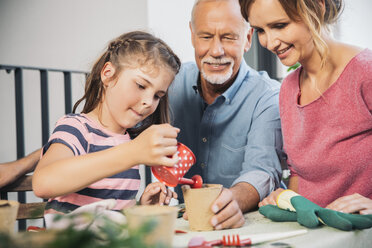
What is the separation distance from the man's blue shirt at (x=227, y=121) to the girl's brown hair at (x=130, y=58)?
1.40 feet

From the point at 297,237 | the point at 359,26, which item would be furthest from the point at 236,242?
the point at 359,26

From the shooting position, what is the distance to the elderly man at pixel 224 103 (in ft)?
5.87

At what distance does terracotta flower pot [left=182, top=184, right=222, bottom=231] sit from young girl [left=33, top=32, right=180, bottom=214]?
3.5 inches

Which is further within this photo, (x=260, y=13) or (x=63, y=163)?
(x=260, y=13)

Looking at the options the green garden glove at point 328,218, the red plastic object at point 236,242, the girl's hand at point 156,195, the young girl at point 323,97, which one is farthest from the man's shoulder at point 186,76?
the red plastic object at point 236,242

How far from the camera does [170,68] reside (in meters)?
1.43

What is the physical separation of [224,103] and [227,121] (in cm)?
8

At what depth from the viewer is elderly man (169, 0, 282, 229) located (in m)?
1.79

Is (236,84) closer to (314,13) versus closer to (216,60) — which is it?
(216,60)

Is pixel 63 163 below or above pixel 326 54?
below

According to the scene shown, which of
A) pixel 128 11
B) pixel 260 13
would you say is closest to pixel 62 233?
pixel 260 13

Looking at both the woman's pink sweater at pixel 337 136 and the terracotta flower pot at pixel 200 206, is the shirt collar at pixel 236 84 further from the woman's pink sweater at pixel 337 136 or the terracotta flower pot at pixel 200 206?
the terracotta flower pot at pixel 200 206

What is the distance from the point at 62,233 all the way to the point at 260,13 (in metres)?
1.05

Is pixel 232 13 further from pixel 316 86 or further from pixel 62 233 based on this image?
pixel 62 233
